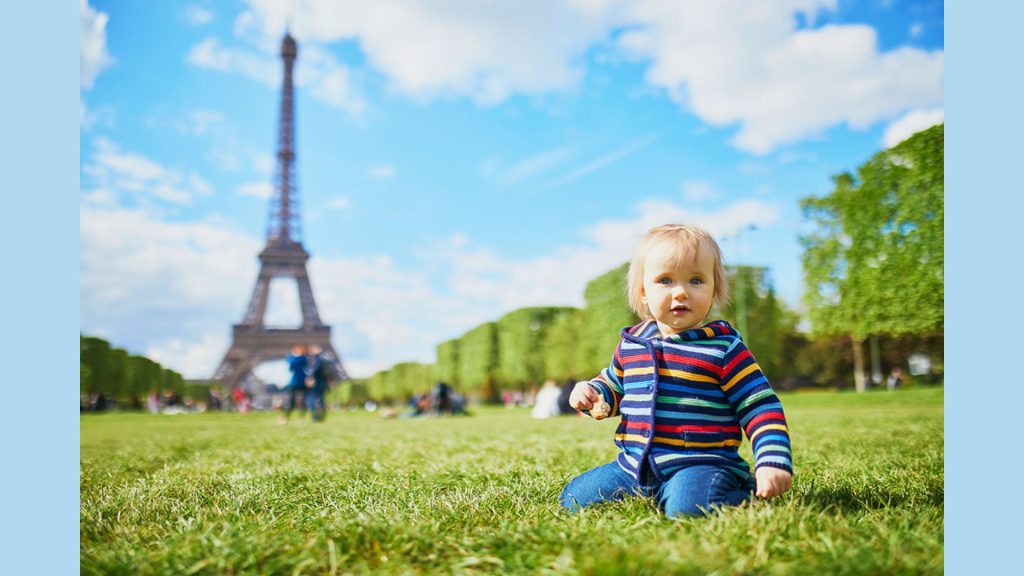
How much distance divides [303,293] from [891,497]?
49.1 meters

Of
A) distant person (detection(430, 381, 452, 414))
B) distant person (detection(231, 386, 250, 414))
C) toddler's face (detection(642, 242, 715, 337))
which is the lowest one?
distant person (detection(231, 386, 250, 414))

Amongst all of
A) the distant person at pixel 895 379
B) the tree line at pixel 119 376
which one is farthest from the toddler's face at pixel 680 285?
the distant person at pixel 895 379

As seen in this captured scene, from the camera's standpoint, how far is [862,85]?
5.28 metres

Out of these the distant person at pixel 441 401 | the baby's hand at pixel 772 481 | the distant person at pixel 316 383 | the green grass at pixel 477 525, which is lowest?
the distant person at pixel 441 401

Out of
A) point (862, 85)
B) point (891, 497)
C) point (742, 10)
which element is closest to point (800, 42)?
point (742, 10)

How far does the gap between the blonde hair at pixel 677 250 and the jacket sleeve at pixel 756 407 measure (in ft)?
0.86

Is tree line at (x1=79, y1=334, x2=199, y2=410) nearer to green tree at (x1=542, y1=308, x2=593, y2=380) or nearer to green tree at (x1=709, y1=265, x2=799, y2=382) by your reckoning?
green tree at (x1=542, y1=308, x2=593, y2=380)

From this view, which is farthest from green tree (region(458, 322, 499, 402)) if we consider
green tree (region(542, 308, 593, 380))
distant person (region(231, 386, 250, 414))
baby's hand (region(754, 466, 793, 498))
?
baby's hand (region(754, 466, 793, 498))

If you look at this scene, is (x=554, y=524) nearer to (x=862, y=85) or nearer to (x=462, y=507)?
(x=462, y=507)

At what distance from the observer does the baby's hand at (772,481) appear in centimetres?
202

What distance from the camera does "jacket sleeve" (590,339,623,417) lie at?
2535mm

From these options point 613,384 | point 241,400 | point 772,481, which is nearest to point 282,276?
point 241,400

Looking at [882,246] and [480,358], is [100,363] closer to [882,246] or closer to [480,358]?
[480,358]

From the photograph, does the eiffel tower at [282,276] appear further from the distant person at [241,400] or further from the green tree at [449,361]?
the green tree at [449,361]
